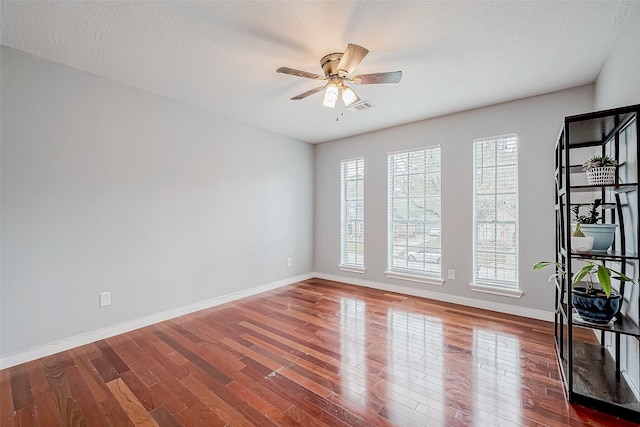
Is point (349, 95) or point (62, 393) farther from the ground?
point (349, 95)

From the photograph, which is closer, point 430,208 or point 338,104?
point 338,104

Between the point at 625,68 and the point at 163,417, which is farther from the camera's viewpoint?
the point at 625,68

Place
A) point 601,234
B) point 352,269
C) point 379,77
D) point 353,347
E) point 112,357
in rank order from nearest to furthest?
1. point 601,234
2. point 379,77
3. point 112,357
4. point 353,347
5. point 352,269

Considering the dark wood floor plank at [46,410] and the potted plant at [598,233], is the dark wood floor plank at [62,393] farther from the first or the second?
the potted plant at [598,233]

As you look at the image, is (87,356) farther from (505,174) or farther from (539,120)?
(539,120)

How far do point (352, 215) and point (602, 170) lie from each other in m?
3.55

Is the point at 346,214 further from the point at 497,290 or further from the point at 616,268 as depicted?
the point at 616,268

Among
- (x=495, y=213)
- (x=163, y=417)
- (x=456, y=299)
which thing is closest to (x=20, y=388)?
(x=163, y=417)

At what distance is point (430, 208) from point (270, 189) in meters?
2.56

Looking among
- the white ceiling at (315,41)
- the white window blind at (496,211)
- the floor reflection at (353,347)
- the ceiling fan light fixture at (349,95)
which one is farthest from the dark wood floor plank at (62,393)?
the white window blind at (496,211)

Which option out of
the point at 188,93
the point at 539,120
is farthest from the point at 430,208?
the point at 188,93

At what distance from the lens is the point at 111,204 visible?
296cm

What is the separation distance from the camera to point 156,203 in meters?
3.31

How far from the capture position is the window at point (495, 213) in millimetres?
3520
